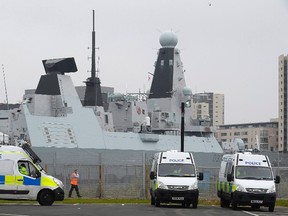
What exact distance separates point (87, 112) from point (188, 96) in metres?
20.5

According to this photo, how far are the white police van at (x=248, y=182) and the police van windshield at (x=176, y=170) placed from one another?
5.06ft

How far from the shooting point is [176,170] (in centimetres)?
2936

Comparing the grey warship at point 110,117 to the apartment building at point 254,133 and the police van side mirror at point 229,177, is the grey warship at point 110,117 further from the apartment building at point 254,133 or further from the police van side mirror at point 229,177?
the apartment building at point 254,133

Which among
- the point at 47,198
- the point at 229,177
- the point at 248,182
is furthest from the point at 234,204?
the point at 47,198

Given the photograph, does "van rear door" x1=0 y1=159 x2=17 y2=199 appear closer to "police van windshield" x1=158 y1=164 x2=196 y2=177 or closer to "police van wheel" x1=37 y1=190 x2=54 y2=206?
"police van wheel" x1=37 y1=190 x2=54 y2=206

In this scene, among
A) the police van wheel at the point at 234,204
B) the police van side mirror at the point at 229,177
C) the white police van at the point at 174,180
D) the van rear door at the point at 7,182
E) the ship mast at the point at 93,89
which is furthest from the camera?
the ship mast at the point at 93,89

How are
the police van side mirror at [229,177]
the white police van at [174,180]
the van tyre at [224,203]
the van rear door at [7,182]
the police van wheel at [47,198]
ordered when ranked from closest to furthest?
the van rear door at [7,182]
the police van wheel at [47,198]
the white police van at [174,180]
the police van side mirror at [229,177]
the van tyre at [224,203]

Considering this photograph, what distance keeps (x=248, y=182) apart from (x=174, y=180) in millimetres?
2935

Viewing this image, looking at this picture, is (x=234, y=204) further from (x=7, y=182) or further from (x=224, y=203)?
(x=7, y=182)

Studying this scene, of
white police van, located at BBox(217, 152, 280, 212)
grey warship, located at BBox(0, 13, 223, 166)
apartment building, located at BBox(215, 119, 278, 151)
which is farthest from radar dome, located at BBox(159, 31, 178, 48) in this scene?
apartment building, located at BBox(215, 119, 278, 151)

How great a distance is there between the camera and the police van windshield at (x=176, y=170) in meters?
29.1

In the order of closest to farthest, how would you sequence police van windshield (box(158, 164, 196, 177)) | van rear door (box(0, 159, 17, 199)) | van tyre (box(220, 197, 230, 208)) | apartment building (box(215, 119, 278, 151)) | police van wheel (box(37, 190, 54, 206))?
van rear door (box(0, 159, 17, 199)), police van wheel (box(37, 190, 54, 206)), police van windshield (box(158, 164, 196, 177)), van tyre (box(220, 197, 230, 208)), apartment building (box(215, 119, 278, 151))

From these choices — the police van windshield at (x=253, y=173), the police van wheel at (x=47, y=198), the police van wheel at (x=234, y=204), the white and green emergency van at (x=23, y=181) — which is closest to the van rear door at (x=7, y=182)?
the white and green emergency van at (x=23, y=181)

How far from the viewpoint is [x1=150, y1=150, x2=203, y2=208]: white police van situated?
92.0ft
